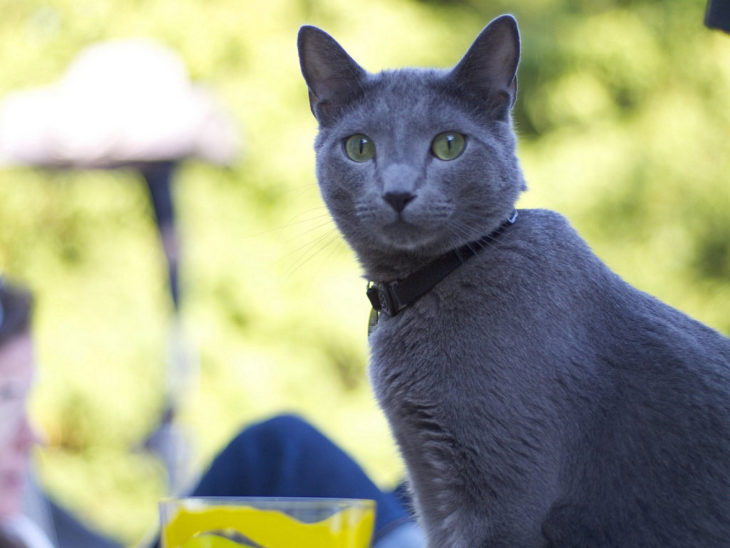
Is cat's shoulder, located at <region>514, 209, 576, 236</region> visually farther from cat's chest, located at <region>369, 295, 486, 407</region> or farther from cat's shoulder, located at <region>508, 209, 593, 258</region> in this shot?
cat's chest, located at <region>369, 295, 486, 407</region>

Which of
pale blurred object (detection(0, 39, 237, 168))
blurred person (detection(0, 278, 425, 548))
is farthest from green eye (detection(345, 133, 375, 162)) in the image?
pale blurred object (detection(0, 39, 237, 168))

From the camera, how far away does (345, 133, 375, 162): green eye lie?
1.00 m

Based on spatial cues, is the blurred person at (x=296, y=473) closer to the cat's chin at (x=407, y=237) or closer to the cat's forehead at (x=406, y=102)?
the cat's chin at (x=407, y=237)

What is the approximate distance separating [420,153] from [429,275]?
15 cm

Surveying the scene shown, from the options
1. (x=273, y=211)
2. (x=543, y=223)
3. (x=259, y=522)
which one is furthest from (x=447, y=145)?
(x=273, y=211)

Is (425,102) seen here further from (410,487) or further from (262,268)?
(262,268)

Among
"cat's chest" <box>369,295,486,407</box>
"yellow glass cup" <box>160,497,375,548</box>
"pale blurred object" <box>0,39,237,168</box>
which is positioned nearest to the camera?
"yellow glass cup" <box>160,497,375,548</box>

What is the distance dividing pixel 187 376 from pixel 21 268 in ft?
3.39

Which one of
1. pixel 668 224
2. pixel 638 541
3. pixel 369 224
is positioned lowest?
pixel 638 541

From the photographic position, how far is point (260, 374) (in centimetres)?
333

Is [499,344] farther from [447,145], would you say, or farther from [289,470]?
[289,470]

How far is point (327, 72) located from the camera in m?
1.07

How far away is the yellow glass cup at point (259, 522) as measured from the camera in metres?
0.74

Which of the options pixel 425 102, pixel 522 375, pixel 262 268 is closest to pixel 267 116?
pixel 262 268
